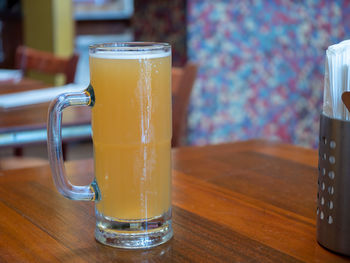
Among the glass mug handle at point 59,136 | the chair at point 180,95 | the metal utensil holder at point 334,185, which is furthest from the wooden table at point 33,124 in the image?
the metal utensil holder at point 334,185

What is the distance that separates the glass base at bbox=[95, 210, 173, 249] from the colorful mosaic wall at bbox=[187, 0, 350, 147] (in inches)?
87.1

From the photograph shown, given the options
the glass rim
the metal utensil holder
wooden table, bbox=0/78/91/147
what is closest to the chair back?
wooden table, bbox=0/78/91/147

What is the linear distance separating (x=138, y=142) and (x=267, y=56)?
2499mm

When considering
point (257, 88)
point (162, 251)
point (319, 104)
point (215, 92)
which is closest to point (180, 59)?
point (215, 92)

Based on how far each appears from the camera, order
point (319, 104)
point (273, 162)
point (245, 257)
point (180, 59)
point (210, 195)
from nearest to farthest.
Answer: point (245, 257) < point (210, 195) < point (273, 162) < point (180, 59) < point (319, 104)

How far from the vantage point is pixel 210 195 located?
747mm

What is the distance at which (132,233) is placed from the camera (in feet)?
1.85

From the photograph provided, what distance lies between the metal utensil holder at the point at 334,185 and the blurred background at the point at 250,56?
2211 millimetres

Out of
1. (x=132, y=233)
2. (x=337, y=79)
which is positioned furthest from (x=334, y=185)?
(x=132, y=233)

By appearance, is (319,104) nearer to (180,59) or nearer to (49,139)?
(180,59)

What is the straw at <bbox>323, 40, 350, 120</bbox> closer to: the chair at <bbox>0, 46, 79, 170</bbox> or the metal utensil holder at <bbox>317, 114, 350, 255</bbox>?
the metal utensil holder at <bbox>317, 114, 350, 255</bbox>

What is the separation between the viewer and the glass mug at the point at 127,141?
0.56 meters

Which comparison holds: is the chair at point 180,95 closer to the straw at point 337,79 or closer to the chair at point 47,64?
the chair at point 47,64

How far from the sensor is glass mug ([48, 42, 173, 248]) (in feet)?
1.84
